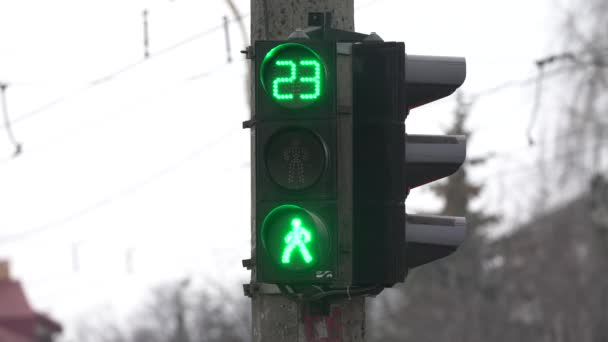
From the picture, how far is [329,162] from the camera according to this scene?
6.72m

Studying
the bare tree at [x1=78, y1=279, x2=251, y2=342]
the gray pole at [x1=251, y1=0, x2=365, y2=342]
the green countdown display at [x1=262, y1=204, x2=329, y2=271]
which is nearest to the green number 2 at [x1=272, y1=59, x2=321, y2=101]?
the green countdown display at [x1=262, y1=204, x2=329, y2=271]

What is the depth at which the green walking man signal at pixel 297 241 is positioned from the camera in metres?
6.66

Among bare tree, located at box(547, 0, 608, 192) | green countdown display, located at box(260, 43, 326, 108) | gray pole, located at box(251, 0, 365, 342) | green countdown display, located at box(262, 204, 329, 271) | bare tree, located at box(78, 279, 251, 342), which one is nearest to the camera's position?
green countdown display, located at box(262, 204, 329, 271)

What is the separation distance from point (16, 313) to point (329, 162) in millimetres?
81279

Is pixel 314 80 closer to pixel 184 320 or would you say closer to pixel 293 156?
pixel 293 156

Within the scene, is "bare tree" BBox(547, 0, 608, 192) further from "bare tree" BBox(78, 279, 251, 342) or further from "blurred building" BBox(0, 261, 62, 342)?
"blurred building" BBox(0, 261, 62, 342)

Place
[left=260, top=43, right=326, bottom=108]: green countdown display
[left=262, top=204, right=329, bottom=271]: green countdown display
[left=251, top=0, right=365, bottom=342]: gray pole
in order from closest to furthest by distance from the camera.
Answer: [left=262, top=204, right=329, bottom=271]: green countdown display < [left=260, top=43, right=326, bottom=108]: green countdown display < [left=251, top=0, right=365, bottom=342]: gray pole

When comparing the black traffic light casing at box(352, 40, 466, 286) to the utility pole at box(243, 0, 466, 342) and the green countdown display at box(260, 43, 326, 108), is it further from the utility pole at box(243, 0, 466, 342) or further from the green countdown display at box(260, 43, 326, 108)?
the green countdown display at box(260, 43, 326, 108)

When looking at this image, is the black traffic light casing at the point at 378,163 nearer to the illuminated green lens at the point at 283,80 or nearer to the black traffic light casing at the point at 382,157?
the black traffic light casing at the point at 382,157

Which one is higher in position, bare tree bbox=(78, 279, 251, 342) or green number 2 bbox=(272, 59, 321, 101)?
green number 2 bbox=(272, 59, 321, 101)

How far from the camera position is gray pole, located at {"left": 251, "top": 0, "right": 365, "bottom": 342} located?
729cm

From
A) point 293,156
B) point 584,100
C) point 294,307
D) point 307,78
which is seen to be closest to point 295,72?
point 307,78

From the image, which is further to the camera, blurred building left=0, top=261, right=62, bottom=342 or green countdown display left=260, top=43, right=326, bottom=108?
blurred building left=0, top=261, right=62, bottom=342

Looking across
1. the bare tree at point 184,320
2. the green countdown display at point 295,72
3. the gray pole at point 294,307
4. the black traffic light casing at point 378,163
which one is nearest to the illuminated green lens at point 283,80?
the green countdown display at point 295,72
